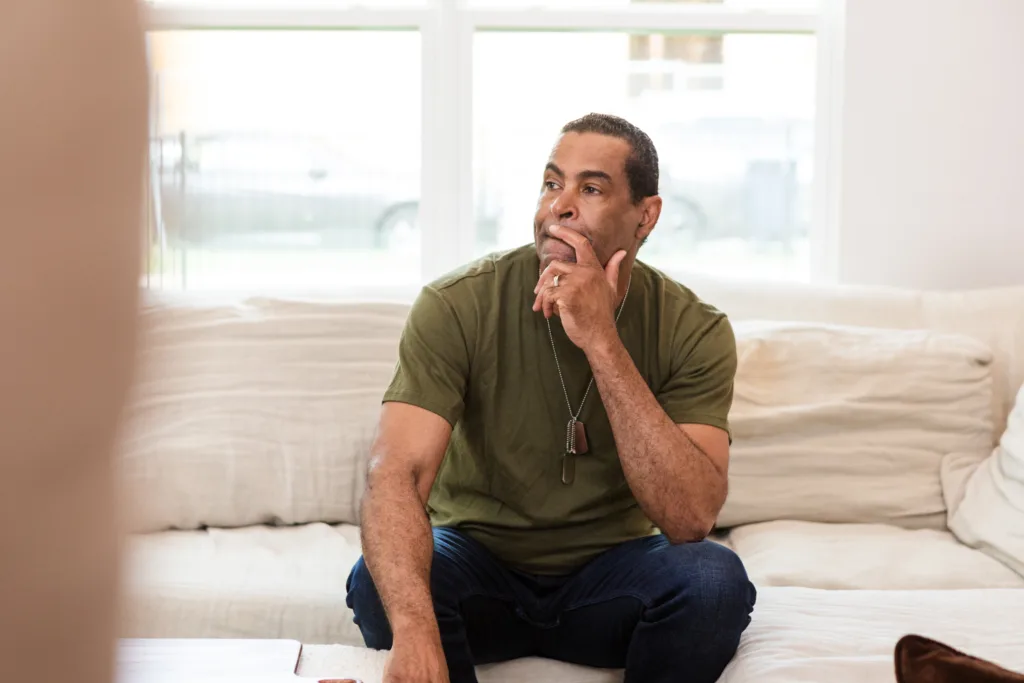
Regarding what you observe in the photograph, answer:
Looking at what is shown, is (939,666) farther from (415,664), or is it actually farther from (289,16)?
(289,16)

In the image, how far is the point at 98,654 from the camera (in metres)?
0.34

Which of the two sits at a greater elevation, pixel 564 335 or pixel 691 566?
pixel 564 335

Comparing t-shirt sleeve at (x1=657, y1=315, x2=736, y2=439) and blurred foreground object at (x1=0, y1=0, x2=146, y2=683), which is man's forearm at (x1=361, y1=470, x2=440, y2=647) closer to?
t-shirt sleeve at (x1=657, y1=315, x2=736, y2=439)

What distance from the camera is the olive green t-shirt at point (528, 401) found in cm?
178

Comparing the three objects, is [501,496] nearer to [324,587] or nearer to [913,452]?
[324,587]

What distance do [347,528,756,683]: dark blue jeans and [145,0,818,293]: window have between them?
4.79 feet

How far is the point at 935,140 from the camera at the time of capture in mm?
2920

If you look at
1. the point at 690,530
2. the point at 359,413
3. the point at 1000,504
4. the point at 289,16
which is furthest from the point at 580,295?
the point at 289,16

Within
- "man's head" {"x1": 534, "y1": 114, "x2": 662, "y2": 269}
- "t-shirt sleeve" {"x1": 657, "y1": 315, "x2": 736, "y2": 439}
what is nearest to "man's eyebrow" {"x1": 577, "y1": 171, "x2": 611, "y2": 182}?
"man's head" {"x1": 534, "y1": 114, "x2": 662, "y2": 269}

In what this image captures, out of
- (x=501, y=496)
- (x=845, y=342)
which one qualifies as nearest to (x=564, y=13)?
(x=845, y=342)

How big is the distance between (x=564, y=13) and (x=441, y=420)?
171cm

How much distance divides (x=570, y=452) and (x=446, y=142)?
1.47m

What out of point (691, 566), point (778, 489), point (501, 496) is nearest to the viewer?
point (691, 566)

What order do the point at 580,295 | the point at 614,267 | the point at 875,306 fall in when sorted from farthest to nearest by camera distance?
1. the point at 875,306
2. the point at 614,267
3. the point at 580,295
